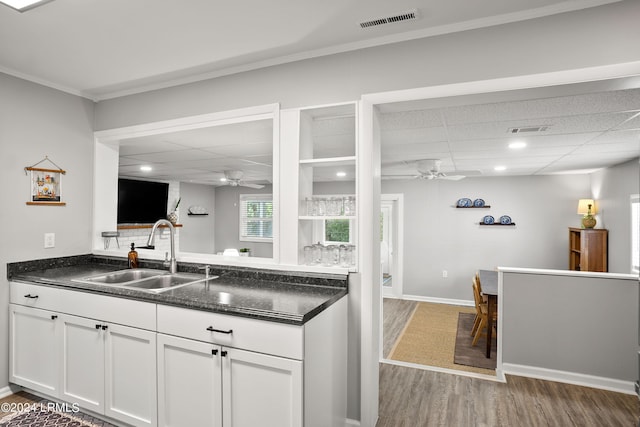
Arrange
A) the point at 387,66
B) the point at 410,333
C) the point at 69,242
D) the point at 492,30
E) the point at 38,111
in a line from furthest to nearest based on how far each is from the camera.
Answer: the point at 410,333 < the point at 69,242 < the point at 38,111 < the point at 387,66 < the point at 492,30

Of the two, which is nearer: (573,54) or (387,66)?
(573,54)

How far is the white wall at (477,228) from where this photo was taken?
5910 mm

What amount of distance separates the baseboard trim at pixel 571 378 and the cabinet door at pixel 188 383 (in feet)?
8.92

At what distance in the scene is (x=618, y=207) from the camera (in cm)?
466

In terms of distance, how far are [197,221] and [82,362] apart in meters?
5.71

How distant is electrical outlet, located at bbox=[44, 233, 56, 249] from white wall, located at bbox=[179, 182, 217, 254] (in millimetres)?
4433

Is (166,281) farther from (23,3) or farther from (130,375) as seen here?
(23,3)

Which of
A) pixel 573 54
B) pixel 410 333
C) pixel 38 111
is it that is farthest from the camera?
pixel 410 333

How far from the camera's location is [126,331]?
2125 millimetres

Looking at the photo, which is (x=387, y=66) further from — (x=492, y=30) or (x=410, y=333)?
(x=410, y=333)

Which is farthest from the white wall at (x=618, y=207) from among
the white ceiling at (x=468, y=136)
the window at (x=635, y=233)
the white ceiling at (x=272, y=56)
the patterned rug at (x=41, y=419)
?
the patterned rug at (x=41, y=419)

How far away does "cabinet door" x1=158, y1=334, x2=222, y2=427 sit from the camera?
6.06 feet

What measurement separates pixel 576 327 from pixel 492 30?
2.68 metres

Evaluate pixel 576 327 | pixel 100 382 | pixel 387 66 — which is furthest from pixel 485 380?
pixel 100 382
